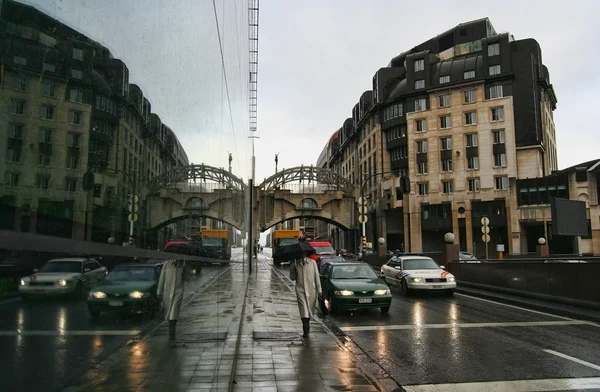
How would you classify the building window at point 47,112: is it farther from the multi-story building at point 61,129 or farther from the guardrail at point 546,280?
the guardrail at point 546,280

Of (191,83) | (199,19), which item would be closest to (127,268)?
(191,83)

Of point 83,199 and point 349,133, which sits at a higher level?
point 349,133

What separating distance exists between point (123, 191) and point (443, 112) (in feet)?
216

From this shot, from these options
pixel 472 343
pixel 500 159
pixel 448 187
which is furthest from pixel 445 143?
pixel 472 343

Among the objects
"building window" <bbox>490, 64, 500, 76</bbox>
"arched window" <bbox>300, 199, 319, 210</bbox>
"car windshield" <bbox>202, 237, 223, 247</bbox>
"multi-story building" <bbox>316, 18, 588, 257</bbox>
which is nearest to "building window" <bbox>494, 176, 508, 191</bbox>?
"multi-story building" <bbox>316, 18, 588, 257</bbox>

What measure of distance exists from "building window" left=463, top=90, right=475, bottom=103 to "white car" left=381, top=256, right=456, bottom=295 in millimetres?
47682

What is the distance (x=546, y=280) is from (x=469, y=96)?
168ft

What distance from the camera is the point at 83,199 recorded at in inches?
43.6

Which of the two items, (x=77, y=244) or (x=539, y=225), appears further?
(x=539, y=225)

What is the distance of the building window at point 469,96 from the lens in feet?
202

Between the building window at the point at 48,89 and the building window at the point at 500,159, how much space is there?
6365cm

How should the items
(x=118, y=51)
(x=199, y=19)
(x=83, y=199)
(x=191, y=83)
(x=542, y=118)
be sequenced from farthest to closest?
1. (x=542, y=118)
2. (x=199, y=19)
3. (x=191, y=83)
4. (x=118, y=51)
5. (x=83, y=199)

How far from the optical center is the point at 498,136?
196 ft

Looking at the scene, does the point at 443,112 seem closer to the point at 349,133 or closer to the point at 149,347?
the point at 349,133
